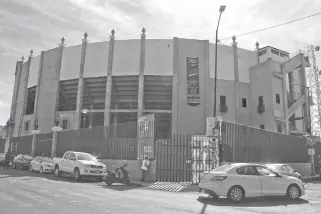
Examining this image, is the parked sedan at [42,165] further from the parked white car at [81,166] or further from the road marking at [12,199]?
the road marking at [12,199]

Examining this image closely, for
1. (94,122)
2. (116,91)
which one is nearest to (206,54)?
(116,91)

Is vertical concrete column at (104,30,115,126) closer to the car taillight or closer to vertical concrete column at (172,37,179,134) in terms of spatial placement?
vertical concrete column at (172,37,179,134)

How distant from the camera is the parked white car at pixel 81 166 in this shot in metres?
15.8

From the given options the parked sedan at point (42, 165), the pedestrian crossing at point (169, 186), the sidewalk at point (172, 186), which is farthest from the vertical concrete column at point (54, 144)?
the pedestrian crossing at point (169, 186)

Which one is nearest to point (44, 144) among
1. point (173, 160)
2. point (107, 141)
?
point (107, 141)

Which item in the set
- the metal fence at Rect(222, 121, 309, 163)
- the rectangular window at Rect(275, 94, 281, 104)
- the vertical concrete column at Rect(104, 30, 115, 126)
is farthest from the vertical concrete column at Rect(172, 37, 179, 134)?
the metal fence at Rect(222, 121, 309, 163)

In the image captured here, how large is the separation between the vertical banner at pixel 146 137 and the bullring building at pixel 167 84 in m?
16.6

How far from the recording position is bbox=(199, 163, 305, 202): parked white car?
9.19 meters

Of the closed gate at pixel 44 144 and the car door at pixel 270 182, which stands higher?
the closed gate at pixel 44 144

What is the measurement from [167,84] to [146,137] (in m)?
20.4

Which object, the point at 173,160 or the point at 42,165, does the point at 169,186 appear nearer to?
the point at 173,160

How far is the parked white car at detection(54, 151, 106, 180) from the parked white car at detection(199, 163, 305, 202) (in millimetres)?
8103

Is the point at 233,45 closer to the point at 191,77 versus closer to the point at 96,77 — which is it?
the point at 191,77

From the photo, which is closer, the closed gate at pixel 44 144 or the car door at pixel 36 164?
the car door at pixel 36 164
